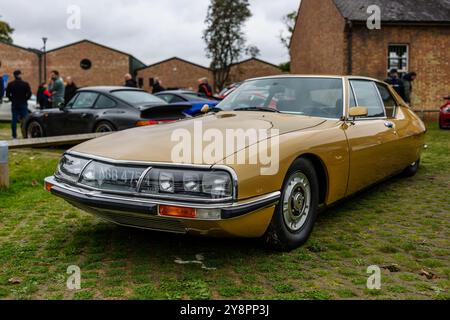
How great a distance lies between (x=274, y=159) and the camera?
11.0ft

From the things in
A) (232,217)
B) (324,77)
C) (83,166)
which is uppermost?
(324,77)

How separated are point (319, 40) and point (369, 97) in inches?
818

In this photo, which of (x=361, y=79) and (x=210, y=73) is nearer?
(x=361, y=79)

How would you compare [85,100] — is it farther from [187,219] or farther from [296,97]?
[187,219]

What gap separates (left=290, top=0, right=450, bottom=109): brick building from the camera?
21.1 m

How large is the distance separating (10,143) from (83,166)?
12.6 feet

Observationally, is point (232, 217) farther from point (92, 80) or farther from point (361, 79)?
point (92, 80)

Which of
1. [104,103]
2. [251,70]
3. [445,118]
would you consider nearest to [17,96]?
[104,103]

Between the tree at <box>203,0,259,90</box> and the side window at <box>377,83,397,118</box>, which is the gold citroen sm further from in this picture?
the tree at <box>203,0,259,90</box>

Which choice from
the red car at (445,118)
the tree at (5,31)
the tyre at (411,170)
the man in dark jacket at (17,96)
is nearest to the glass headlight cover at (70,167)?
the tyre at (411,170)

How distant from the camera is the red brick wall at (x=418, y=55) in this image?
21.2 m

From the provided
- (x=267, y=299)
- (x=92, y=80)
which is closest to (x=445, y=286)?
(x=267, y=299)

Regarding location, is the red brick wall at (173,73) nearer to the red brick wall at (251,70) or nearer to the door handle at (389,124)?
the red brick wall at (251,70)

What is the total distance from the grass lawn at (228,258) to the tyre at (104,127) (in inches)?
165
